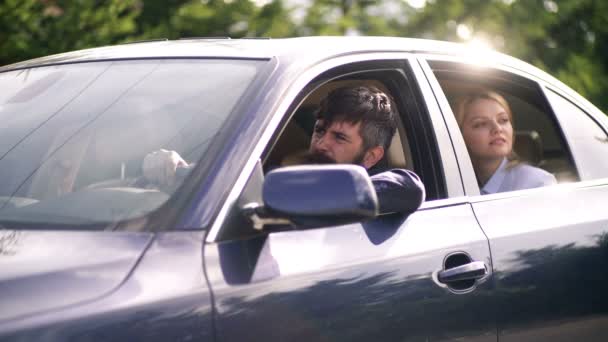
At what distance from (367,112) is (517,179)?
775 millimetres

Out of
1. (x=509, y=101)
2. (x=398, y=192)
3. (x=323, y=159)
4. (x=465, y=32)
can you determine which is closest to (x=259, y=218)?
(x=398, y=192)

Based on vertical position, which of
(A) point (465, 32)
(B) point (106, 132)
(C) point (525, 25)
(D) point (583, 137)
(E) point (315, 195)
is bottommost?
(E) point (315, 195)

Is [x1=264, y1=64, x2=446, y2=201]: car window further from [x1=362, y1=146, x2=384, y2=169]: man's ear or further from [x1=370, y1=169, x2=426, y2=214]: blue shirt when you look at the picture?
Result: [x1=370, y1=169, x2=426, y2=214]: blue shirt

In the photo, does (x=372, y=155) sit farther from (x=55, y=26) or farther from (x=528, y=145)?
(x=55, y=26)

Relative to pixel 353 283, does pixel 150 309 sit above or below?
below

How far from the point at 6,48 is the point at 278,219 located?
11.0 m

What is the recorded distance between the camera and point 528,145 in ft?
18.4

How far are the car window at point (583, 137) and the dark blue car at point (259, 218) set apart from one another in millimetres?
35

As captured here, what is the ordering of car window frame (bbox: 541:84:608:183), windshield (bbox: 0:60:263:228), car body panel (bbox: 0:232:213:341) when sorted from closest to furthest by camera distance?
car body panel (bbox: 0:232:213:341) < windshield (bbox: 0:60:263:228) < car window frame (bbox: 541:84:608:183)

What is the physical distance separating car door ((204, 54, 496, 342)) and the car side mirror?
12cm

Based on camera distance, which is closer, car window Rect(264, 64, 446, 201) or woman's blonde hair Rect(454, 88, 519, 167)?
car window Rect(264, 64, 446, 201)

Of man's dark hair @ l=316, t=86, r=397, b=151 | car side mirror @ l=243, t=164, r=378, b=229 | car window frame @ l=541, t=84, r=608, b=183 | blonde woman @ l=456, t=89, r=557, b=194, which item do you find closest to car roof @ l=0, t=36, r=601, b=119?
man's dark hair @ l=316, t=86, r=397, b=151

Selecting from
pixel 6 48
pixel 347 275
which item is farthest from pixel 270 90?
pixel 6 48

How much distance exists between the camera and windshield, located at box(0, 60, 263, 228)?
2871mm
